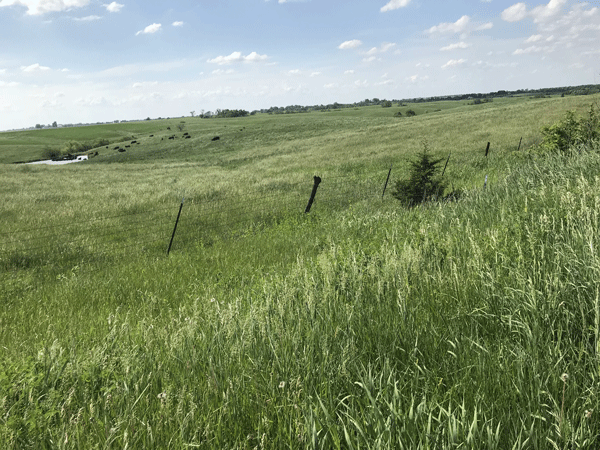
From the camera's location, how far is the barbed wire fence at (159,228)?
10234 millimetres

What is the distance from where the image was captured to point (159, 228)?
1305 cm

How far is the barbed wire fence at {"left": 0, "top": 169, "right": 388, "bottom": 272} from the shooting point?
33.6 ft

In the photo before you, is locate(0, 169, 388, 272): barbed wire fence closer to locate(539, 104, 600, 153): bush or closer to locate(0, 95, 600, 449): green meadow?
locate(0, 95, 600, 449): green meadow

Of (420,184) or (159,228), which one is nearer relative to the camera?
(420,184)

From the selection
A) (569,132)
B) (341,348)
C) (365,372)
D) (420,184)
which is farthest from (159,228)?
(569,132)

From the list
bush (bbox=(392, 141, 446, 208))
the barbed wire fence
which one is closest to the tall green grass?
the barbed wire fence

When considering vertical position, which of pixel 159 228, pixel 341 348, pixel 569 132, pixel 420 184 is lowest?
pixel 159 228

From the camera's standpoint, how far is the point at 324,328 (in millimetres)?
2936

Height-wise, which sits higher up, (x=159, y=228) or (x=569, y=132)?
(x=569, y=132)

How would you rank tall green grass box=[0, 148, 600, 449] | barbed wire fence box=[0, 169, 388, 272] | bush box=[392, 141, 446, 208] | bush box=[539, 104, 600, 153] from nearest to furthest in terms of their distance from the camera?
1. tall green grass box=[0, 148, 600, 449]
2. barbed wire fence box=[0, 169, 388, 272]
3. bush box=[392, 141, 446, 208]
4. bush box=[539, 104, 600, 153]

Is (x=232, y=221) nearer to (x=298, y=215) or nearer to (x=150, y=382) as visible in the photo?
(x=298, y=215)

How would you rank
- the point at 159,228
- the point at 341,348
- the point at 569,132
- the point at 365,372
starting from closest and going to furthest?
1. the point at 365,372
2. the point at 341,348
3. the point at 159,228
4. the point at 569,132

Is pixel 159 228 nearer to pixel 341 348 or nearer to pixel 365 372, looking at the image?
pixel 341 348

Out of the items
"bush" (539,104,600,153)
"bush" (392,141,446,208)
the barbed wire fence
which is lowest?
the barbed wire fence
